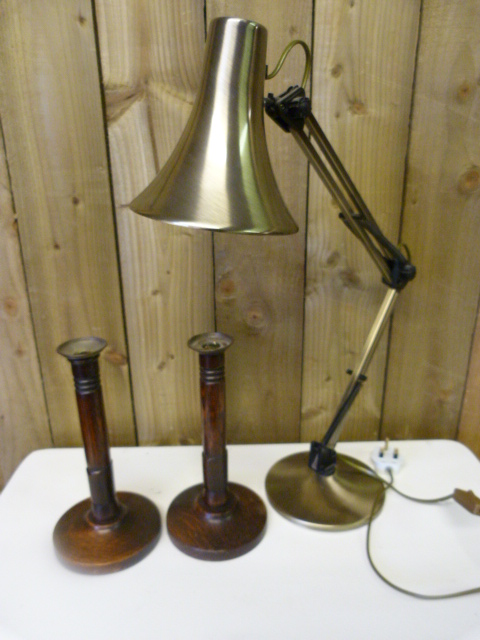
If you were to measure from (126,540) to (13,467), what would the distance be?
47cm

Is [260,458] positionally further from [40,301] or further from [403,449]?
[40,301]

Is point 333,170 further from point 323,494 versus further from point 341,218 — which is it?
point 323,494

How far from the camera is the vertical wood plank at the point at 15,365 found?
84cm

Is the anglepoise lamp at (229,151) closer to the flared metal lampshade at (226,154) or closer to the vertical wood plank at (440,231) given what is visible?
the flared metal lampshade at (226,154)

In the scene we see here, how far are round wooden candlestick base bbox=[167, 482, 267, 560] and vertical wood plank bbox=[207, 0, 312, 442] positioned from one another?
0.20 metres

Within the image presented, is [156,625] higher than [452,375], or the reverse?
[452,375]

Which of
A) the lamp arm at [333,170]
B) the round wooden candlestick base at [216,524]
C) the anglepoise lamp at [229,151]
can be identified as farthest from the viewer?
the round wooden candlestick base at [216,524]

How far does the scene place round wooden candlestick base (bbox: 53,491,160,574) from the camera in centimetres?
65

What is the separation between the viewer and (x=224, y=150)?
1.55 feet

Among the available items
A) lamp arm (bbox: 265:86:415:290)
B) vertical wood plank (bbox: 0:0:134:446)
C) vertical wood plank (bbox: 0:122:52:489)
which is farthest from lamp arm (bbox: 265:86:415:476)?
vertical wood plank (bbox: 0:122:52:489)

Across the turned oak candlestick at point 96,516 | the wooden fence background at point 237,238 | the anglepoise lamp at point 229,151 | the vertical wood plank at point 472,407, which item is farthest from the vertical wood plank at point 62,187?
the vertical wood plank at point 472,407

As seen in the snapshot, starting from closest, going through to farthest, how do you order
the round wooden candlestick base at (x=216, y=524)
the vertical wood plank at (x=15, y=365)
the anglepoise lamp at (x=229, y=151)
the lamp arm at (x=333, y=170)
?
the anglepoise lamp at (x=229, y=151) → the lamp arm at (x=333, y=170) → the round wooden candlestick base at (x=216, y=524) → the vertical wood plank at (x=15, y=365)

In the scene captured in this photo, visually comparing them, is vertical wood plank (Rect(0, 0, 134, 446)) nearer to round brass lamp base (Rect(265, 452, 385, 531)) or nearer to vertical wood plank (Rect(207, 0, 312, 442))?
vertical wood plank (Rect(207, 0, 312, 442))

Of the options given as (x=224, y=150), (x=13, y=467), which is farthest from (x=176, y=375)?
(x=224, y=150)
